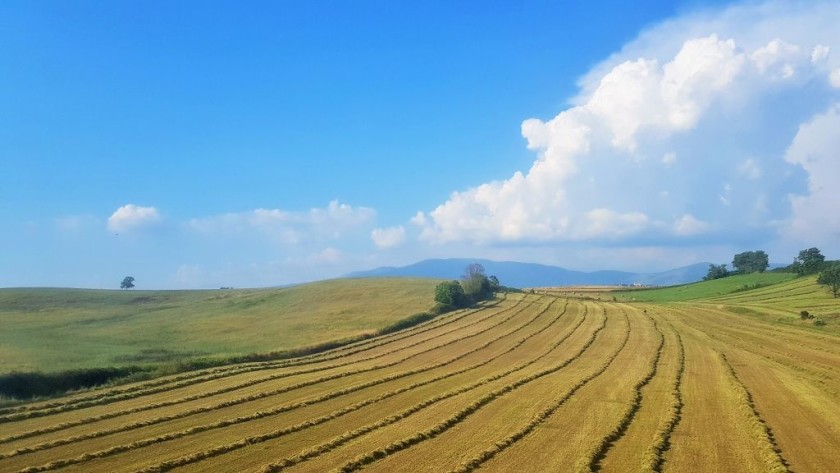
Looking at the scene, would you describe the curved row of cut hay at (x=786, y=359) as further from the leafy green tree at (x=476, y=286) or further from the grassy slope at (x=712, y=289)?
the grassy slope at (x=712, y=289)

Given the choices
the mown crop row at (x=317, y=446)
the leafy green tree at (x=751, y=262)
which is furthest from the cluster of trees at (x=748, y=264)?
the mown crop row at (x=317, y=446)

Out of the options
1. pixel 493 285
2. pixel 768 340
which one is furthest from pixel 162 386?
pixel 493 285

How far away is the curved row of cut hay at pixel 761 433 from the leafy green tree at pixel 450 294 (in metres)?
52.1

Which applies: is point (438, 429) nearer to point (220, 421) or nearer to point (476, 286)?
point (220, 421)

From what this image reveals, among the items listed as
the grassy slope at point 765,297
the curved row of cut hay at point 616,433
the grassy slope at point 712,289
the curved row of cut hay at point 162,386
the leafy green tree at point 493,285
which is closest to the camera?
the curved row of cut hay at point 616,433

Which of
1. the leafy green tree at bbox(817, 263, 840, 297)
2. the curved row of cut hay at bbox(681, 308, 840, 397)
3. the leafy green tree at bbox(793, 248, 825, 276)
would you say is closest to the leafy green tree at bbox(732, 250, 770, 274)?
the leafy green tree at bbox(793, 248, 825, 276)

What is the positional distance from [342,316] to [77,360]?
38.5 m

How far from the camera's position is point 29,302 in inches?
3524

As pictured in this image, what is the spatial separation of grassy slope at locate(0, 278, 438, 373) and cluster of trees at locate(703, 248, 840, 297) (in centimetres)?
6226

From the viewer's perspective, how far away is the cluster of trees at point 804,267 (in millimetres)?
93250

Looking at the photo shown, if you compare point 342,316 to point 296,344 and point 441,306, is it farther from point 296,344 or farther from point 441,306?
point 296,344

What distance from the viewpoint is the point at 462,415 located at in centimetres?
2447

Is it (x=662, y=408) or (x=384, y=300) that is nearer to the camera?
(x=662, y=408)

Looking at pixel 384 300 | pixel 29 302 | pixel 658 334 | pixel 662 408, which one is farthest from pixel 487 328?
pixel 29 302
